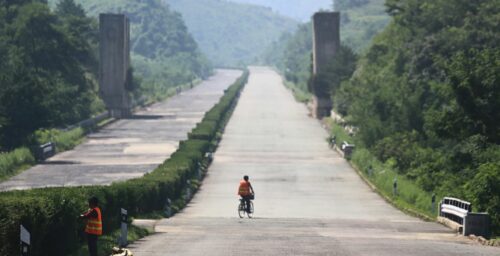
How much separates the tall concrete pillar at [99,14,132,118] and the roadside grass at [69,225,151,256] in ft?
250

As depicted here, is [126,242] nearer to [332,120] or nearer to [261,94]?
[332,120]

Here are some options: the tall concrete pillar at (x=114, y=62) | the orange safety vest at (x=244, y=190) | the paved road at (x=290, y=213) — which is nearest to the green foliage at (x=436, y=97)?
the paved road at (x=290, y=213)

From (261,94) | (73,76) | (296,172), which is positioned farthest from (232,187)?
(261,94)

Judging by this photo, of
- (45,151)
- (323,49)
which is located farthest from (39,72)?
(323,49)

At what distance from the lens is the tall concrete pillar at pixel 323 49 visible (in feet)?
367

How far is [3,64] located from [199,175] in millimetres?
27702

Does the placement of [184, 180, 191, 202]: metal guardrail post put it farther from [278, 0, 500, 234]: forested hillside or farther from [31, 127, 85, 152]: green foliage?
[31, 127, 85, 152]: green foliage

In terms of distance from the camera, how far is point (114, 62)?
357 ft

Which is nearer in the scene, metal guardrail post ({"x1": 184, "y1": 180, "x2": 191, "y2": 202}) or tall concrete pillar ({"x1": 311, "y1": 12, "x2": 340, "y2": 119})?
metal guardrail post ({"x1": 184, "y1": 180, "x2": 191, "y2": 202})

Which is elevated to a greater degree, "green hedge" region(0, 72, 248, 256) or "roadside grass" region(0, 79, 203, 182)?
"green hedge" region(0, 72, 248, 256)

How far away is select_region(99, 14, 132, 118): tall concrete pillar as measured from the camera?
4222 inches

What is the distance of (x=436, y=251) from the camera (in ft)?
88.9

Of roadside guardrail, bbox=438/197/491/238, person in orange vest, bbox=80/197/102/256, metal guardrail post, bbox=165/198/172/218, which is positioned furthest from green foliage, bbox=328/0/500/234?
person in orange vest, bbox=80/197/102/256

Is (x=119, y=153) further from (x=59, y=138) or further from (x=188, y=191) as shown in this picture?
(x=188, y=191)
